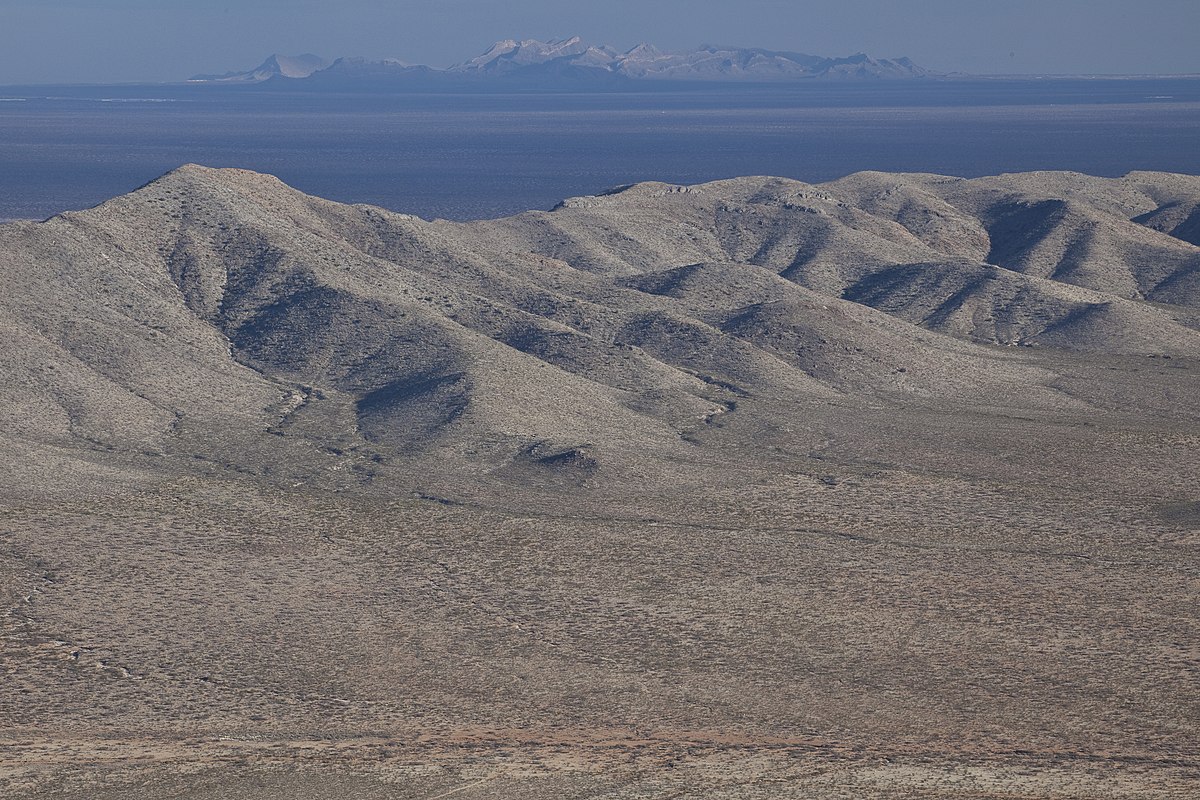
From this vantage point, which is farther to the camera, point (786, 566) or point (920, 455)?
point (920, 455)

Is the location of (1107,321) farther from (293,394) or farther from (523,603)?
(523,603)

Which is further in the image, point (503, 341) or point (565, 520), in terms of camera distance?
point (503, 341)

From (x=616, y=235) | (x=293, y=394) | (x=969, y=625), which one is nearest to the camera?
(x=969, y=625)

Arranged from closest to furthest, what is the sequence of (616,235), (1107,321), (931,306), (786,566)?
(786,566) → (1107,321) → (931,306) → (616,235)

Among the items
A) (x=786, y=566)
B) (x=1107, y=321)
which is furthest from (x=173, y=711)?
(x=1107, y=321)

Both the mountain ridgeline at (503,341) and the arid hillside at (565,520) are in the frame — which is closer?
the arid hillside at (565,520)
